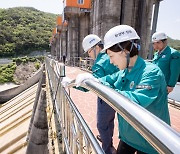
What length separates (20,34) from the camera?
219 ft

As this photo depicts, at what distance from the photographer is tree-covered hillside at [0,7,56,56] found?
198ft

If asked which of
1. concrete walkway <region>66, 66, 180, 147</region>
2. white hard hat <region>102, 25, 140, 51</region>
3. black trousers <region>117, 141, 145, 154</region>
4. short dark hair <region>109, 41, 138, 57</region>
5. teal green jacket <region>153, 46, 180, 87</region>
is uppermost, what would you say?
white hard hat <region>102, 25, 140, 51</region>

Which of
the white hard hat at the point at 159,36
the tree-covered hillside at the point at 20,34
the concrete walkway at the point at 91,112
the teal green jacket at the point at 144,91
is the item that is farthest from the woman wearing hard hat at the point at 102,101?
the tree-covered hillside at the point at 20,34

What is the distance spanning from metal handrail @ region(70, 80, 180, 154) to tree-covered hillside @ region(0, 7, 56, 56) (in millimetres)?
63324

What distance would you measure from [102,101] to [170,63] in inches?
53.5

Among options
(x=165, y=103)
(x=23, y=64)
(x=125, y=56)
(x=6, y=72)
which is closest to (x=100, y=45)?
(x=125, y=56)

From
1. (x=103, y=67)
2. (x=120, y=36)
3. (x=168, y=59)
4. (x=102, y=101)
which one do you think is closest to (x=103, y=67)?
(x=103, y=67)

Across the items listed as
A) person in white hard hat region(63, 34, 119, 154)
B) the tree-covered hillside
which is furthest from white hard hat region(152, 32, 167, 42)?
the tree-covered hillside

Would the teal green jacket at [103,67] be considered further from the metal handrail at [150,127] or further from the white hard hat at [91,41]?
the metal handrail at [150,127]

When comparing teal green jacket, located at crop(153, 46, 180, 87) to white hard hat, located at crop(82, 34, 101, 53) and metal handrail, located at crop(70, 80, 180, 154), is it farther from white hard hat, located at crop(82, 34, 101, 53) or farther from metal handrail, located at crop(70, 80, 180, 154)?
metal handrail, located at crop(70, 80, 180, 154)

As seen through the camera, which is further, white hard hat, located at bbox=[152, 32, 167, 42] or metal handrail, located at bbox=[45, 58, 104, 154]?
white hard hat, located at bbox=[152, 32, 167, 42]

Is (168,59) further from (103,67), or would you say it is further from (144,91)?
(144,91)

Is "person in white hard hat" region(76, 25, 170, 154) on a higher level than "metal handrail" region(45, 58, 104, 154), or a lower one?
higher

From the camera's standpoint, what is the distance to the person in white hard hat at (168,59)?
2631mm
